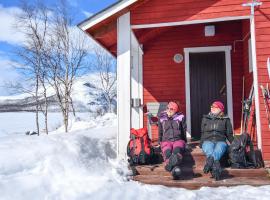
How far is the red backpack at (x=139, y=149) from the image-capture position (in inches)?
179

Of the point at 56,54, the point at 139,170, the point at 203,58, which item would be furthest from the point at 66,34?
the point at 139,170

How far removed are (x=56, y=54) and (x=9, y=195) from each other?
16.3 meters

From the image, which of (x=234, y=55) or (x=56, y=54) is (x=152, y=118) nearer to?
(x=234, y=55)

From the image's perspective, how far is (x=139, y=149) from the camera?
180 inches

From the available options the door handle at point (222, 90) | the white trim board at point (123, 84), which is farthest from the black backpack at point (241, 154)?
the door handle at point (222, 90)

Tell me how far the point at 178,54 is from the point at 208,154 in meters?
3.32

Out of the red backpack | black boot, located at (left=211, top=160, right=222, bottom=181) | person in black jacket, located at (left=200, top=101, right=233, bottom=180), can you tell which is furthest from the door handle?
black boot, located at (left=211, top=160, right=222, bottom=181)

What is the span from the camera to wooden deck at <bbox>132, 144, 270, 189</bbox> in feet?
13.0

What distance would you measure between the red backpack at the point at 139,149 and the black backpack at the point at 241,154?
4.23 feet

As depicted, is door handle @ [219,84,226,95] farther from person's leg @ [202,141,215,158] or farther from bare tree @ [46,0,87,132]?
bare tree @ [46,0,87,132]

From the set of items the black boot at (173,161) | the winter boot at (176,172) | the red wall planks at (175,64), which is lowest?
the winter boot at (176,172)

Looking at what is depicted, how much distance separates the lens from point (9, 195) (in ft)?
10.4

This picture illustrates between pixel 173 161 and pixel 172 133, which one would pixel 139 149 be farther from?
pixel 173 161

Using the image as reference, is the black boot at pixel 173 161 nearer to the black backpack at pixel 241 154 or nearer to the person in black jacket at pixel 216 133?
the person in black jacket at pixel 216 133
